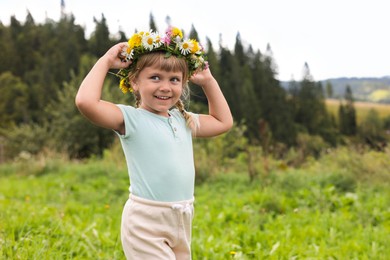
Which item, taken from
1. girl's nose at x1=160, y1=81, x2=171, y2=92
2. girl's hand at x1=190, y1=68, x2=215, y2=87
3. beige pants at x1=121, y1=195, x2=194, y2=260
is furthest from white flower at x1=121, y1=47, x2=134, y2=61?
beige pants at x1=121, y1=195, x2=194, y2=260

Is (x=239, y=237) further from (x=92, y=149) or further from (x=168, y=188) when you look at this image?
(x=92, y=149)

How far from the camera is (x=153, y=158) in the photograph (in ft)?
6.84

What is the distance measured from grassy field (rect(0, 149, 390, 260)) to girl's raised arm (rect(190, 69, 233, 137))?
123 cm

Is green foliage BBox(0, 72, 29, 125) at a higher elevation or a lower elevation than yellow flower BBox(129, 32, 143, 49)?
higher

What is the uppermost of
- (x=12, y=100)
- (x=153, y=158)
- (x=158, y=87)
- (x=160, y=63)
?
(x=12, y=100)

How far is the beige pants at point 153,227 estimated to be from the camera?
6.75 ft

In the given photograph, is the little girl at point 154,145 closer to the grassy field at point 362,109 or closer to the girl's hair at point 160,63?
the girl's hair at point 160,63

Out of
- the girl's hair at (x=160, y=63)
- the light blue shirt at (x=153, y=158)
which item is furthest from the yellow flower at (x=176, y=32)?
the light blue shirt at (x=153, y=158)

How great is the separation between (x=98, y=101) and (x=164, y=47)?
38 centimetres

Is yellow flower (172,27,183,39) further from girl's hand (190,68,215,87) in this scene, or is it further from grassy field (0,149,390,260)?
grassy field (0,149,390,260)

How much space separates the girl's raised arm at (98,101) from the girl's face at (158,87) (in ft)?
0.45

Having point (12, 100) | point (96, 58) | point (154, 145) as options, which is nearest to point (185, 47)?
point (154, 145)

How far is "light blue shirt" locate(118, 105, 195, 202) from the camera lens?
2080 millimetres

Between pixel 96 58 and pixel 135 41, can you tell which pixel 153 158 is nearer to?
pixel 135 41
